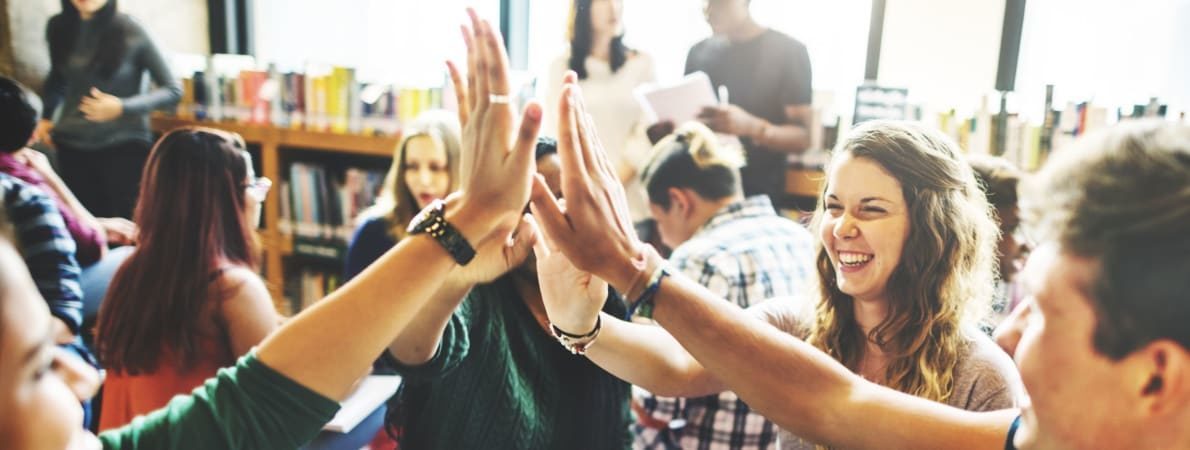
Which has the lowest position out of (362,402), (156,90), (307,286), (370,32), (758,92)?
(307,286)

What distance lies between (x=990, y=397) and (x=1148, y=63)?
10.6 feet

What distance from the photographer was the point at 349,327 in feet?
2.59

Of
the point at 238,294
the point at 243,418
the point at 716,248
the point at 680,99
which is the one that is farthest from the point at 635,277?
the point at 680,99

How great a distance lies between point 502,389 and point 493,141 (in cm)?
58

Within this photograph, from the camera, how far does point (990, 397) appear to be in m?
1.25

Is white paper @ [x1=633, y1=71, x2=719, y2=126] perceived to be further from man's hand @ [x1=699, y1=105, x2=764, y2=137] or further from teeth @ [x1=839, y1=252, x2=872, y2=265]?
teeth @ [x1=839, y1=252, x2=872, y2=265]

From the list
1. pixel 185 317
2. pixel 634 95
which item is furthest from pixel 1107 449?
pixel 634 95

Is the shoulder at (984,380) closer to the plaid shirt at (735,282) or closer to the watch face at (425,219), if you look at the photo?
the plaid shirt at (735,282)

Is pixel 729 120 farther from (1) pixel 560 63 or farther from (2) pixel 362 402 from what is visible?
(2) pixel 362 402

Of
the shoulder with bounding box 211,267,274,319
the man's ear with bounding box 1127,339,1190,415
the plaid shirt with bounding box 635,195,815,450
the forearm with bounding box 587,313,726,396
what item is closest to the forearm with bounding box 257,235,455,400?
the forearm with bounding box 587,313,726,396

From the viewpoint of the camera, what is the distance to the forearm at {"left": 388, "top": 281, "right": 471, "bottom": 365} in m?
1.17

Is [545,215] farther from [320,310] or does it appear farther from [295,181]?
[295,181]

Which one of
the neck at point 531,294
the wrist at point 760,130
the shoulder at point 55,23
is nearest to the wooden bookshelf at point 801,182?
the wrist at point 760,130

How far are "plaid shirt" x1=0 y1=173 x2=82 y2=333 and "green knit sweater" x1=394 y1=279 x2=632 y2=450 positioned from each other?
102cm
